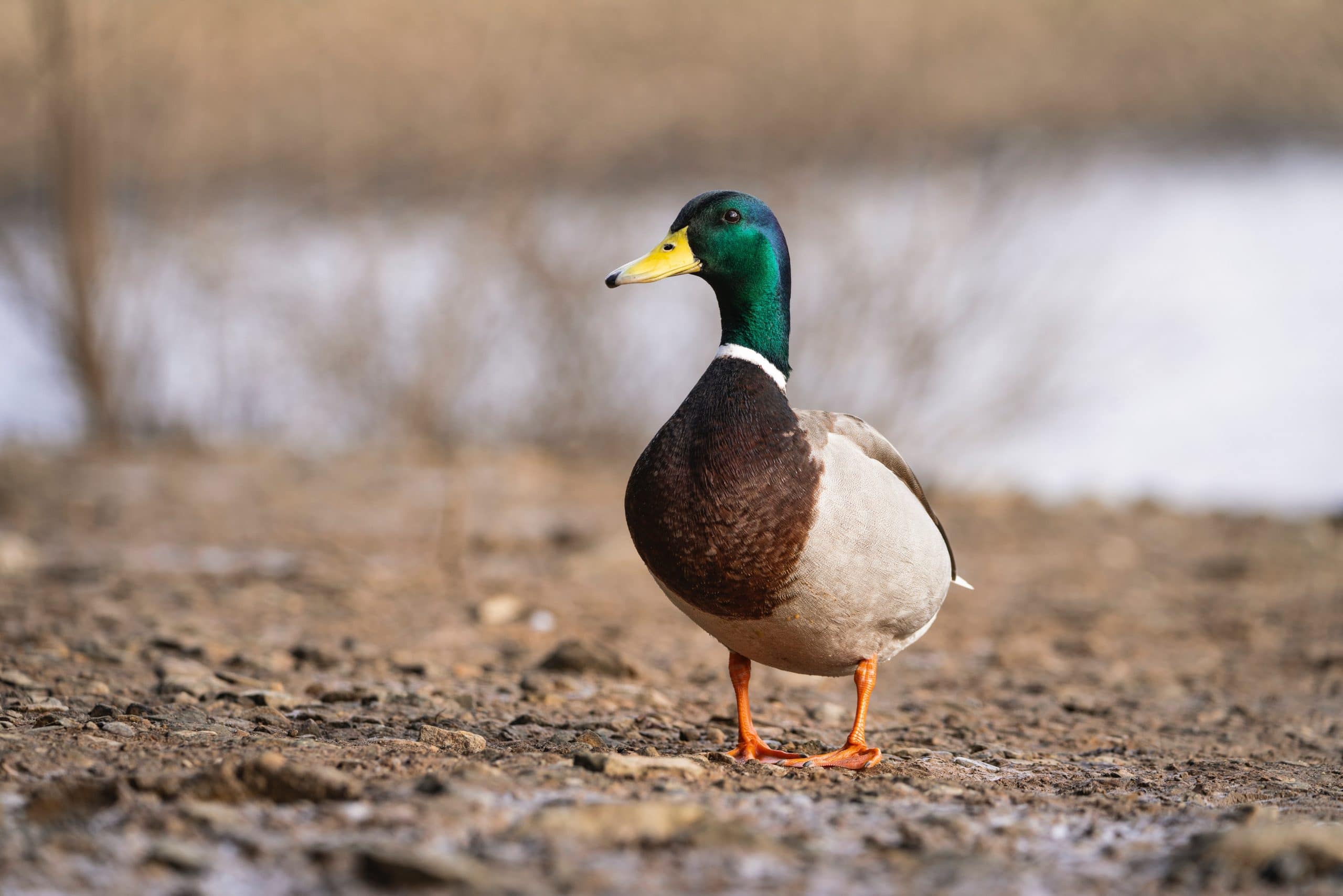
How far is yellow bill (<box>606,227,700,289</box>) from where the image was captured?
327 centimetres

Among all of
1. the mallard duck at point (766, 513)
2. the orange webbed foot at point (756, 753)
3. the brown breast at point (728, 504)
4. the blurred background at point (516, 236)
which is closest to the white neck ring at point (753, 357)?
the mallard duck at point (766, 513)

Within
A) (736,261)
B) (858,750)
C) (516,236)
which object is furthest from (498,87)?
(858,750)

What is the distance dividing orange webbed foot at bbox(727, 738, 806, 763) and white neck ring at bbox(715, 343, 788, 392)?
824 mm

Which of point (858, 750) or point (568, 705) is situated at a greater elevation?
point (858, 750)

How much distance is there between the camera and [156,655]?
13.9 ft

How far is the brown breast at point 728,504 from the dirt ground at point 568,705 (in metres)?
0.40

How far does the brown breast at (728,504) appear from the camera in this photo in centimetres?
293

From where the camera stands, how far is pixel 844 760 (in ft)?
10.2

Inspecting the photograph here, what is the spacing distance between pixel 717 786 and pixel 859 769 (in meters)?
0.54

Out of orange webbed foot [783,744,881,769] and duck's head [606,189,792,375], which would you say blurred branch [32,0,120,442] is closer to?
duck's head [606,189,792,375]

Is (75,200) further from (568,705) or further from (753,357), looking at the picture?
(753,357)

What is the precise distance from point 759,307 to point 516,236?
591cm

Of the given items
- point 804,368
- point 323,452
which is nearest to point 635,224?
point 804,368

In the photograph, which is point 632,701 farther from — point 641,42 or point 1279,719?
point 641,42
